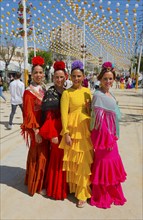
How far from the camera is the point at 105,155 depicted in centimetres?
294

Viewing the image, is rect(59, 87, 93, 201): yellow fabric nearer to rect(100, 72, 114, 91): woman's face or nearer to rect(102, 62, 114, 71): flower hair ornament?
rect(100, 72, 114, 91): woman's face

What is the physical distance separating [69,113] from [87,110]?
0.22 meters

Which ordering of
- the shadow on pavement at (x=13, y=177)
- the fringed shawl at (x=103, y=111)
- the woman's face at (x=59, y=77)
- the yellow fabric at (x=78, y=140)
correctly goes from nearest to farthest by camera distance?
1. the fringed shawl at (x=103, y=111)
2. the yellow fabric at (x=78, y=140)
3. the woman's face at (x=59, y=77)
4. the shadow on pavement at (x=13, y=177)

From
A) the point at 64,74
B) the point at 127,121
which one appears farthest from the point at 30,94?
the point at 127,121

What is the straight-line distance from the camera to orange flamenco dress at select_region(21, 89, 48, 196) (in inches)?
123

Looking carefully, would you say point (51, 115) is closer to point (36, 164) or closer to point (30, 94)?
point (30, 94)

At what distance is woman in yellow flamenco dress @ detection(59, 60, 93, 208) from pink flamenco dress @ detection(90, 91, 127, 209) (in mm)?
99

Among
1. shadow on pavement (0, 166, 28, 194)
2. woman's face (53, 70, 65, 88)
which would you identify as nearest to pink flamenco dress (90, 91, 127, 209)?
woman's face (53, 70, 65, 88)

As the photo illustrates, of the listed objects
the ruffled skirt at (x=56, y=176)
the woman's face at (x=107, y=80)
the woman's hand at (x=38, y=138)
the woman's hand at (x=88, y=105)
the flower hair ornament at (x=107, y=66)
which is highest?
the flower hair ornament at (x=107, y=66)

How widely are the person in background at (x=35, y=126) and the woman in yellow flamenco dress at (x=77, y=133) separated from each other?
14.9 inches

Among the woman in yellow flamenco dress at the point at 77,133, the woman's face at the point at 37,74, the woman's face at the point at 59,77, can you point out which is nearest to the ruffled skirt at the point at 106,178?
the woman in yellow flamenco dress at the point at 77,133

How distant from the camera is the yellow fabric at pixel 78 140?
→ 2.85 m

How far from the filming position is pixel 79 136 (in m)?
2.88

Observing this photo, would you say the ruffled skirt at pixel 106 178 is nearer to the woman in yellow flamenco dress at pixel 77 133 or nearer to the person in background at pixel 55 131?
the woman in yellow flamenco dress at pixel 77 133
